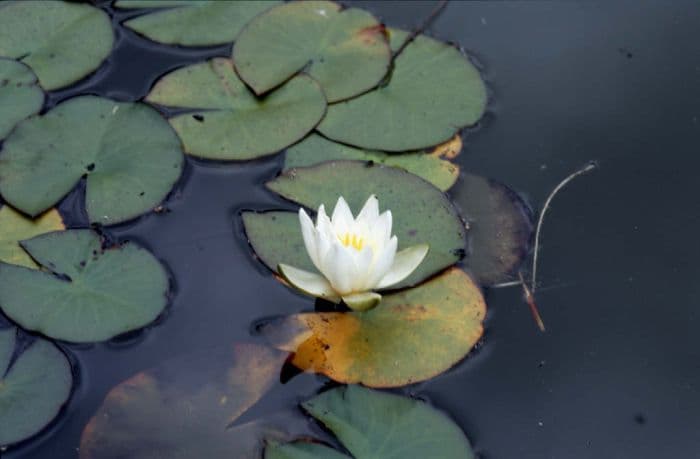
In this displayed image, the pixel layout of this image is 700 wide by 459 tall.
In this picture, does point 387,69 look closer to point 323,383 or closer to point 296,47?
point 296,47

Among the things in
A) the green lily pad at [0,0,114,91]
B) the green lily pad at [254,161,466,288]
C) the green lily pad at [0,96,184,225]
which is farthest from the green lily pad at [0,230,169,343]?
the green lily pad at [0,0,114,91]

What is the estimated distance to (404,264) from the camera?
2764mm

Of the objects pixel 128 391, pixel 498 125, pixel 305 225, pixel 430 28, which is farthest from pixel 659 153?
pixel 128 391

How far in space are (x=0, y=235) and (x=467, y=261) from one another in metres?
Result: 1.57

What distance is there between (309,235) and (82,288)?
2.48 feet

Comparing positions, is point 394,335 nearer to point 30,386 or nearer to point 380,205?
point 380,205

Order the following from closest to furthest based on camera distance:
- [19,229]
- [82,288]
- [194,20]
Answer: [82,288]
[19,229]
[194,20]

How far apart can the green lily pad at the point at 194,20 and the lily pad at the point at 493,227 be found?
121 centimetres

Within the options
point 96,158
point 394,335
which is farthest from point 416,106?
point 96,158

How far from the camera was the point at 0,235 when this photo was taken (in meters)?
2.98

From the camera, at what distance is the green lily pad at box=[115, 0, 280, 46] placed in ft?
11.9

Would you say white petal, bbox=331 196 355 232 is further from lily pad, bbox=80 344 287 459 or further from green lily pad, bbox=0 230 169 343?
green lily pad, bbox=0 230 169 343

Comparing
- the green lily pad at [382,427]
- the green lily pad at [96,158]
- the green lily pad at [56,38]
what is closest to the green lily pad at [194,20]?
the green lily pad at [56,38]

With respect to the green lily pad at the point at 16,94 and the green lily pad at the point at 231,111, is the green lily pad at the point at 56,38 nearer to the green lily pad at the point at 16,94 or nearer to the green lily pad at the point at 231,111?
the green lily pad at the point at 16,94
